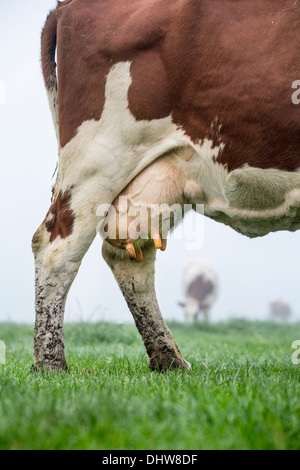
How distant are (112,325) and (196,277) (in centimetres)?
1237

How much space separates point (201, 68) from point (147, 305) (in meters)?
1.71

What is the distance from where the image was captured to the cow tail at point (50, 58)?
4.23 m

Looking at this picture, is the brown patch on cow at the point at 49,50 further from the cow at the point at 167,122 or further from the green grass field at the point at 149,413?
the green grass field at the point at 149,413

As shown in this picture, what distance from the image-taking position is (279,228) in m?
3.81

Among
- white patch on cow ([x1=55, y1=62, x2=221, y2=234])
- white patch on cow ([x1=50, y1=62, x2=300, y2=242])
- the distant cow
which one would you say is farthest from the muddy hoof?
the distant cow

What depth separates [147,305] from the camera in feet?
13.5

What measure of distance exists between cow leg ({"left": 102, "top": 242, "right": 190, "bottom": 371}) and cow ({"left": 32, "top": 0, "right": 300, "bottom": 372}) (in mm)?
59

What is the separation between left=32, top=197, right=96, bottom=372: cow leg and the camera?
371cm

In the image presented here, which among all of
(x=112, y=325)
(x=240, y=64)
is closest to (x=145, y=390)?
(x=240, y=64)

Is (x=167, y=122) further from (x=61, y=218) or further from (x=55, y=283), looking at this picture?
(x=55, y=283)

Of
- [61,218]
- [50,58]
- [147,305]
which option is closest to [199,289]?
[147,305]

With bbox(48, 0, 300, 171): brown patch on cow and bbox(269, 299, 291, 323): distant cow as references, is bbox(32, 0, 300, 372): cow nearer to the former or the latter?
bbox(48, 0, 300, 171): brown patch on cow

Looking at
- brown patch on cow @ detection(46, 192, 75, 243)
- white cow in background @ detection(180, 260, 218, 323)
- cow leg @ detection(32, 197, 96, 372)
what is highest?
brown patch on cow @ detection(46, 192, 75, 243)
